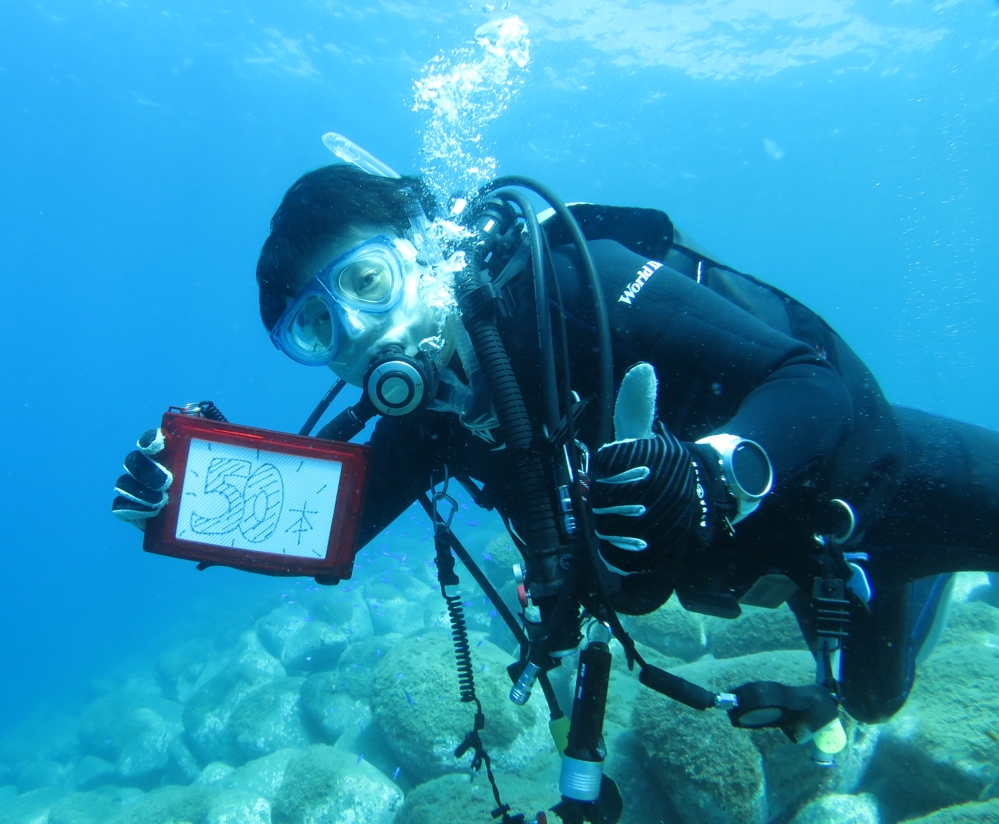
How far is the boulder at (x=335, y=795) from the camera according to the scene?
6.03 metres

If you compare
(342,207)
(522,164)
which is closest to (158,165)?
(522,164)

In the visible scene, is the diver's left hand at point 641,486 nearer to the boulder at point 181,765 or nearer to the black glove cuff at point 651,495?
the black glove cuff at point 651,495

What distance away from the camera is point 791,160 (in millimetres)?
43938

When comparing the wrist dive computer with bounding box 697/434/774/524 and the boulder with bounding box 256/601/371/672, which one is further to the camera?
the boulder with bounding box 256/601/371/672

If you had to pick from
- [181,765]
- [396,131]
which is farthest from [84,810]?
[396,131]

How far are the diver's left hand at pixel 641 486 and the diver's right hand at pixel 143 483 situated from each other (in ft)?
5.72

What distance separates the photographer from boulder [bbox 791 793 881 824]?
4.11 metres

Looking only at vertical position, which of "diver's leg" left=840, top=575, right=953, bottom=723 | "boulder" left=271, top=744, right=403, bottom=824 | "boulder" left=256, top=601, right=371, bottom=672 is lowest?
"boulder" left=271, top=744, right=403, bottom=824

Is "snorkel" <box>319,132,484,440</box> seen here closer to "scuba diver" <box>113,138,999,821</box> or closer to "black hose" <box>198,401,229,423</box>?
"scuba diver" <box>113,138,999,821</box>

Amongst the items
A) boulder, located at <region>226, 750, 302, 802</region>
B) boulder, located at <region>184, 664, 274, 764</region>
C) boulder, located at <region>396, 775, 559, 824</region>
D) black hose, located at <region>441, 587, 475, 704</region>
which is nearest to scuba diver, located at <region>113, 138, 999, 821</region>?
black hose, located at <region>441, 587, 475, 704</region>

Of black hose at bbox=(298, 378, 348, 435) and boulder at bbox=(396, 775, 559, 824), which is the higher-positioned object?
black hose at bbox=(298, 378, 348, 435)

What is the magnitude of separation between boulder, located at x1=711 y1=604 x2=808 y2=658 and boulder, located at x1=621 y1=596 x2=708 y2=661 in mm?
332

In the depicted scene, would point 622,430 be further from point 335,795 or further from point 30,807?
point 30,807

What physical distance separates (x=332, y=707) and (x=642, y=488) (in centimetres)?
989
